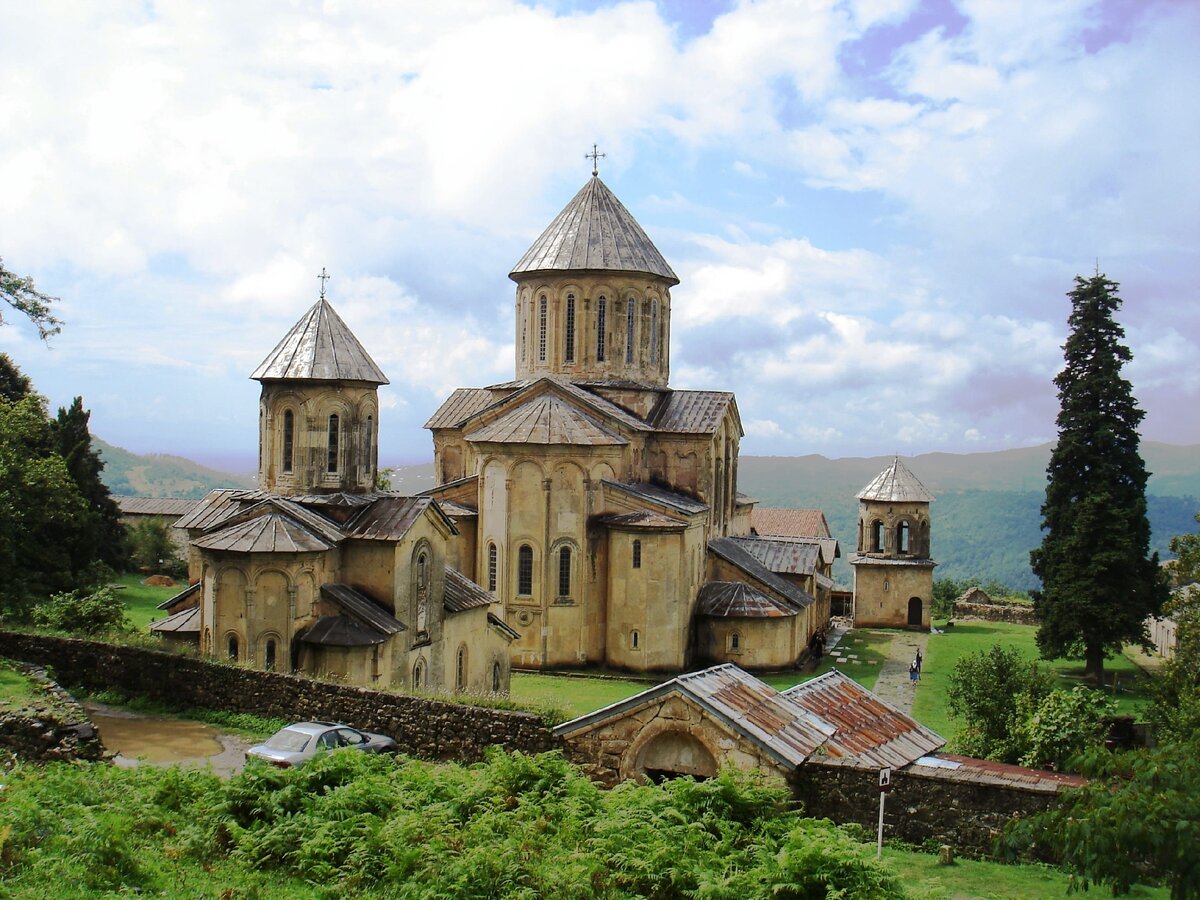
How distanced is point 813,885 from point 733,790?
1.70 metres

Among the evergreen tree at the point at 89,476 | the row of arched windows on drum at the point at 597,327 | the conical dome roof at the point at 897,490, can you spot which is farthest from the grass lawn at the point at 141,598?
the conical dome roof at the point at 897,490

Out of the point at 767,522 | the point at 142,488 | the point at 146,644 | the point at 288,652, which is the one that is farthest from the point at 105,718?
the point at 142,488

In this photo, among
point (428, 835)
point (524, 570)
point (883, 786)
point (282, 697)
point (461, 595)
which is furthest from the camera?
point (524, 570)

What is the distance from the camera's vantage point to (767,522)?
50750 millimetres

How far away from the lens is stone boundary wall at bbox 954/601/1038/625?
4416 cm

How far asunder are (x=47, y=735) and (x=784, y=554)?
23.4 meters

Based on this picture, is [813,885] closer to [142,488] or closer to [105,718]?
[105,718]

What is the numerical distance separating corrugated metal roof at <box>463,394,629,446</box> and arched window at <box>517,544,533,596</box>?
106 inches

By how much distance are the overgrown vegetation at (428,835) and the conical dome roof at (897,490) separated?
30.5m

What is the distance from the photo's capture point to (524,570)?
26453 millimetres

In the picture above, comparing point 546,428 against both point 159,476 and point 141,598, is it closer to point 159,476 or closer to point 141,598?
point 141,598

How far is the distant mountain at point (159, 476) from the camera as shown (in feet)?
422

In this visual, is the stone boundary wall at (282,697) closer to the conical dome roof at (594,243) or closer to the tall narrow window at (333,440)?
the tall narrow window at (333,440)

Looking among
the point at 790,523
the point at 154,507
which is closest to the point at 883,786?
the point at 790,523
